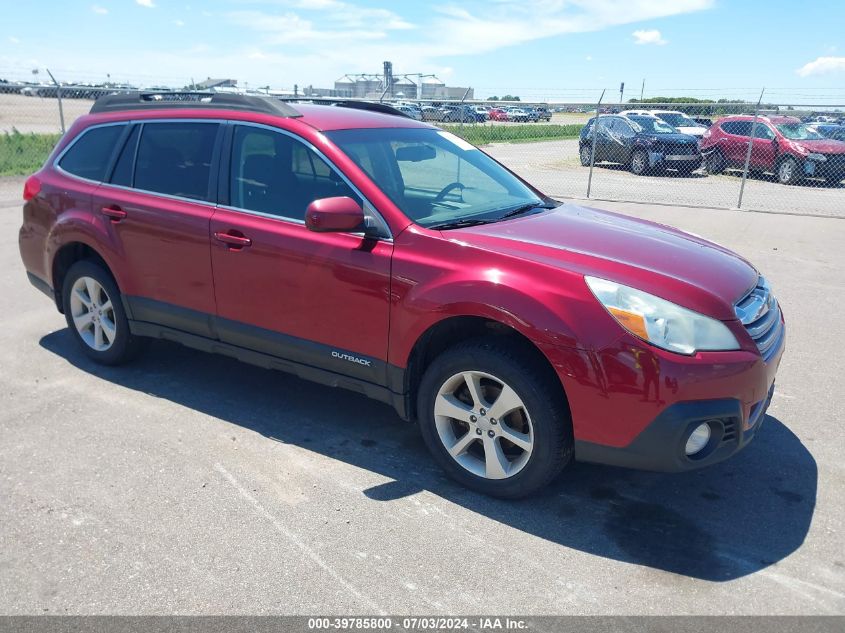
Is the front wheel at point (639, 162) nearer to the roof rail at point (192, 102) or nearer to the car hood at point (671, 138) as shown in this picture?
the car hood at point (671, 138)

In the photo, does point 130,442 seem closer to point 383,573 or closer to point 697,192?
point 383,573

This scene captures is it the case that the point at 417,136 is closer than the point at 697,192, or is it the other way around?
the point at 417,136

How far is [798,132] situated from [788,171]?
1.17 meters

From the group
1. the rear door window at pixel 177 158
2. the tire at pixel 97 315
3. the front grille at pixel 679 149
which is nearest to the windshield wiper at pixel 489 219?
the rear door window at pixel 177 158

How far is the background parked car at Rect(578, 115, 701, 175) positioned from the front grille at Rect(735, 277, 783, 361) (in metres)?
15.9

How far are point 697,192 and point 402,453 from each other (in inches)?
536

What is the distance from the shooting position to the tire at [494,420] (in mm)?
3180

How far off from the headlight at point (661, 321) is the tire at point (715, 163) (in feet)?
58.6

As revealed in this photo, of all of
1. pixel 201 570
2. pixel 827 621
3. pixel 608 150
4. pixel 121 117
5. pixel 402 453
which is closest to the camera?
pixel 827 621

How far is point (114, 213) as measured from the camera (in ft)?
15.0

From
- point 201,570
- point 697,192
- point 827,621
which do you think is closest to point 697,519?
point 827,621

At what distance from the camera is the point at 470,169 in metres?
4.55

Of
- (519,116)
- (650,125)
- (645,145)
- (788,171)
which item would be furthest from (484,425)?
(519,116)

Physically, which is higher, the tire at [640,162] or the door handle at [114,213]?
the door handle at [114,213]
